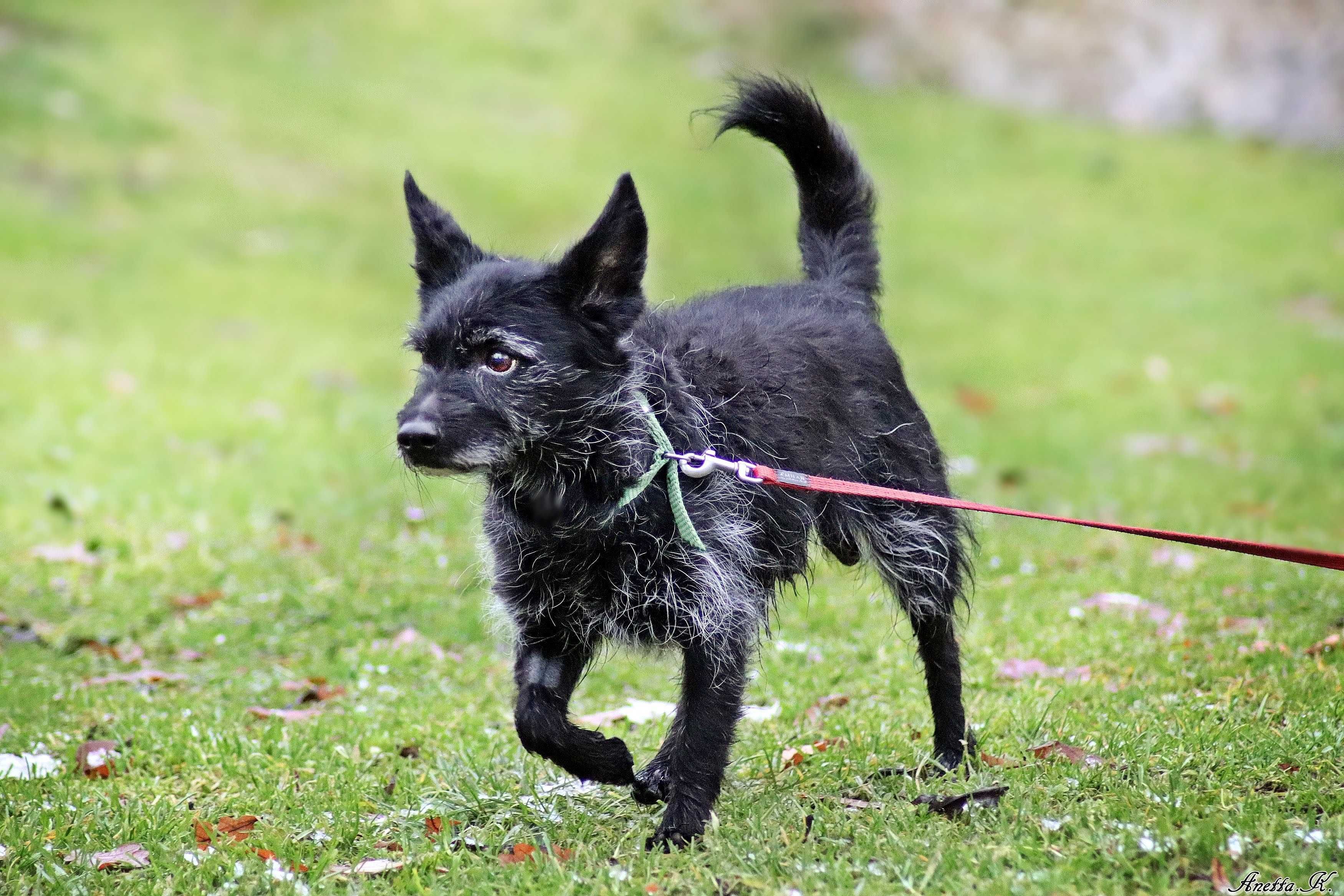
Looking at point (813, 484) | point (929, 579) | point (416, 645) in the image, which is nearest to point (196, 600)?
point (416, 645)

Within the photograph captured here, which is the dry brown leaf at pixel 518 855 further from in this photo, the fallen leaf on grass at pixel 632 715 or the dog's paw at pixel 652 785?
the fallen leaf on grass at pixel 632 715

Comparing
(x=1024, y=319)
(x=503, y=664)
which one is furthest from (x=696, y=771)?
(x=1024, y=319)

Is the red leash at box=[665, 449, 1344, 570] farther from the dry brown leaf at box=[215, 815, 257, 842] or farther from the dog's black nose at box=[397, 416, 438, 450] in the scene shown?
the dry brown leaf at box=[215, 815, 257, 842]

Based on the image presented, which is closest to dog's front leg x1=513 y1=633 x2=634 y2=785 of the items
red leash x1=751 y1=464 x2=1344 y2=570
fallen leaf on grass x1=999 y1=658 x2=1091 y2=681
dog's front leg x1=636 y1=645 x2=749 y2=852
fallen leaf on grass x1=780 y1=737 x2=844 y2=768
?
dog's front leg x1=636 y1=645 x2=749 y2=852

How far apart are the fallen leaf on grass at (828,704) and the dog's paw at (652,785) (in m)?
1.18

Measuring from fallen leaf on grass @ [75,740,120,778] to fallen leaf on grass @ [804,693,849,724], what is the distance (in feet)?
8.66

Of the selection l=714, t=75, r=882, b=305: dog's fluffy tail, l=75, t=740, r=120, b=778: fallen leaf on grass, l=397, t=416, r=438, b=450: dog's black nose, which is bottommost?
l=75, t=740, r=120, b=778: fallen leaf on grass

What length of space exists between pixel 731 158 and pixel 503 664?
17.2m

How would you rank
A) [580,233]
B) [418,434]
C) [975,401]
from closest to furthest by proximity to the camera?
[418,434] → [975,401] → [580,233]

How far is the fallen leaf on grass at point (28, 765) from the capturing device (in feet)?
15.2

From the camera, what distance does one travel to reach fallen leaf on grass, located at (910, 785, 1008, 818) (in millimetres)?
3953

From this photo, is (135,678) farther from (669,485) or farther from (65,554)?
(669,485)

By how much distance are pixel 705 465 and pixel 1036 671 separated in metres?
2.45

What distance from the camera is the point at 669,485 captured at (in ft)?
13.4
